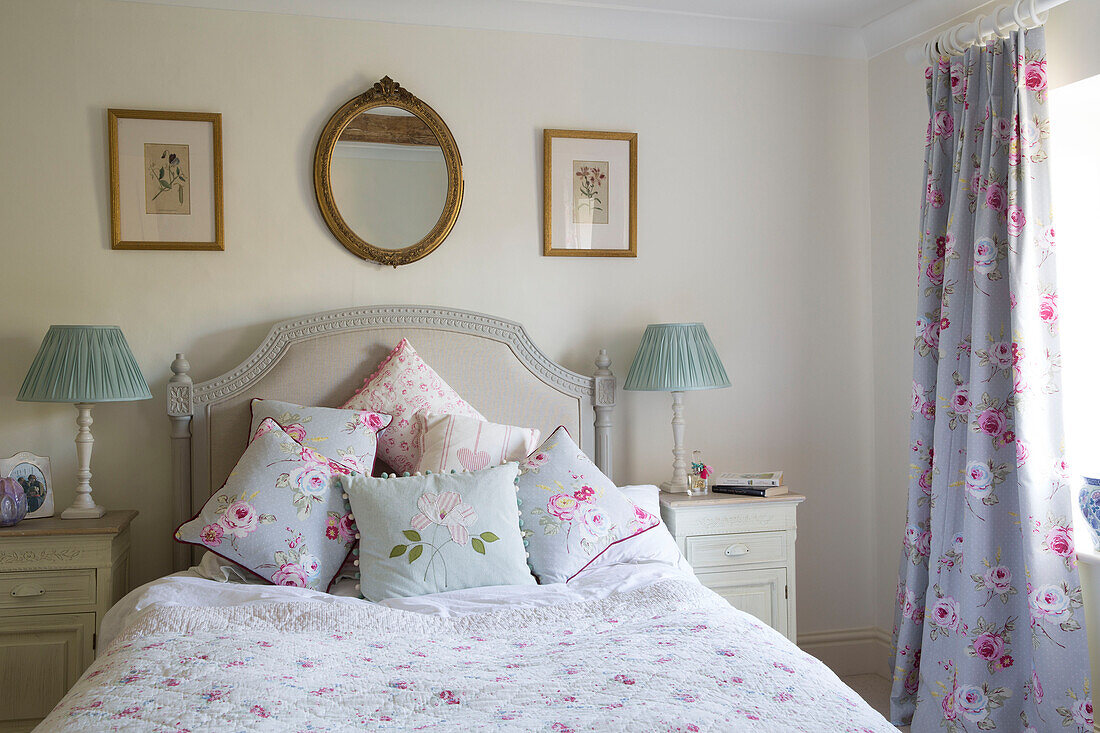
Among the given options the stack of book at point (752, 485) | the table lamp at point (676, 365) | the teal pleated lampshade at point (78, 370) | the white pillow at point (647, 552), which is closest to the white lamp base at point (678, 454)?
the table lamp at point (676, 365)

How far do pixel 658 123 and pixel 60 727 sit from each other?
2.84 m

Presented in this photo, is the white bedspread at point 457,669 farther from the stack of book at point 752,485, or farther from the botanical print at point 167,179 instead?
the botanical print at point 167,179

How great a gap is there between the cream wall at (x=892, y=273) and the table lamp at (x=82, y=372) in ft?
9.29

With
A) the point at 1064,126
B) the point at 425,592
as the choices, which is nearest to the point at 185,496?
the point at 425,592

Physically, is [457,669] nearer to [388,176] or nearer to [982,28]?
[388,176]

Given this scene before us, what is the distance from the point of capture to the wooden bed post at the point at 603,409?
10.4ft

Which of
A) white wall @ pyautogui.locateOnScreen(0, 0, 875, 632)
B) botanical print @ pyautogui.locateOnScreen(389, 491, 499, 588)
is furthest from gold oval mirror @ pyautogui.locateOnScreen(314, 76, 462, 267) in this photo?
botanical print @ pyautogui.locateOnScreen(389, 491, 499, 588)

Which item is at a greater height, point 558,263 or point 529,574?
point 558,263

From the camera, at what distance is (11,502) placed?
8.51 ft

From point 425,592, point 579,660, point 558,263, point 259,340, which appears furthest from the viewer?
point 558,263

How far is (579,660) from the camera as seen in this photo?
1669 millimetres

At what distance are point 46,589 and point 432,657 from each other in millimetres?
1558

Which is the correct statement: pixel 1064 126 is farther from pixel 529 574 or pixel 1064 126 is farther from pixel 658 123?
pixel 529 574

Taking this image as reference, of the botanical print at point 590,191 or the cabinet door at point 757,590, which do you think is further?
the botanical print at point 590,191
